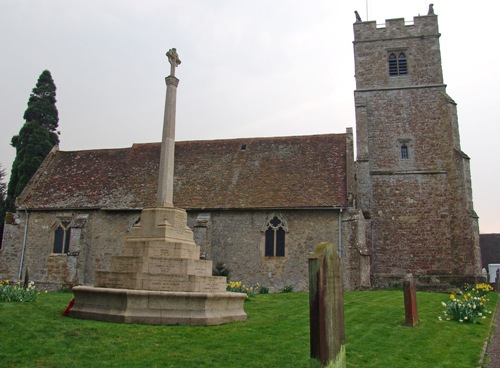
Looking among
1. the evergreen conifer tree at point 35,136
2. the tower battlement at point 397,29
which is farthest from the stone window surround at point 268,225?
the evergreen conifer tree at point 35,136

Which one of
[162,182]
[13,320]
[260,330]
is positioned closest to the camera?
[13,320]

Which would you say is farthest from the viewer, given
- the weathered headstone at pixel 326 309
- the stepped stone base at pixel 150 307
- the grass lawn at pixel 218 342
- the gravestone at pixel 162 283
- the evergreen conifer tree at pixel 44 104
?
the evergreen conifer tree at pixel 44 104

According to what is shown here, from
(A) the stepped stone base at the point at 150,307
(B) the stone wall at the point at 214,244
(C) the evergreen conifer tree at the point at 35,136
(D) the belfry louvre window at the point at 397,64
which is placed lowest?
(A) the stepped stone base at the point at 150,307

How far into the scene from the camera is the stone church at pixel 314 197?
22094 mm

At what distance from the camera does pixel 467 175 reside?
23.6 m

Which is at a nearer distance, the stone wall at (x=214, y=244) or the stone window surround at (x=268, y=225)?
the stone wall at (x=214, y=244)

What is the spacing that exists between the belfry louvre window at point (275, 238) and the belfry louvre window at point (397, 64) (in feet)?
38.6

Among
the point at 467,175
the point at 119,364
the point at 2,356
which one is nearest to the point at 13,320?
the point at 2,356

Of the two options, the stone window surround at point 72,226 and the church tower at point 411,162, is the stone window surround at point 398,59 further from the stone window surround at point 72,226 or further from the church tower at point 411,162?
the stone window surround at point 72,226

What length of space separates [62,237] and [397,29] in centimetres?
2273

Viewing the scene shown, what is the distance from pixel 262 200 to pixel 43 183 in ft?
43.4

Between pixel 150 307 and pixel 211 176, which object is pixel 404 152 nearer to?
pixel 211 176

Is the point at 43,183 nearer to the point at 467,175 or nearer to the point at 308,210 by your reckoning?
the point at 308,210

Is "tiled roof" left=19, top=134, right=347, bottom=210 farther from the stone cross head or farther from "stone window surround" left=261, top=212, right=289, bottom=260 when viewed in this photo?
the stone cross head
